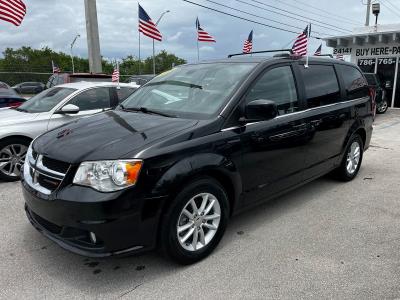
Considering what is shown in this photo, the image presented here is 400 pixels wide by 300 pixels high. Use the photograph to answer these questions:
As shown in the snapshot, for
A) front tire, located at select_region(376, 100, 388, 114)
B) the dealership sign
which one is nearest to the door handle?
front tire, located at select_region(376, 100, 388, 114)

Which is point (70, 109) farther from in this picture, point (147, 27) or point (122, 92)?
point (147, 27)

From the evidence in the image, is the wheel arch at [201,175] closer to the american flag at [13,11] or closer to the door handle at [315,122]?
the door handle at [315,122]

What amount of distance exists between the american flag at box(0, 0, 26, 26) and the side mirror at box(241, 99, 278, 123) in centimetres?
957

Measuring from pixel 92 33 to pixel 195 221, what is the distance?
462 inches

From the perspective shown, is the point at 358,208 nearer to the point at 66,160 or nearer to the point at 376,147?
the point at 66,160

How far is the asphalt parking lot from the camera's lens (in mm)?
2998

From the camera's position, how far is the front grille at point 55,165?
3033mm

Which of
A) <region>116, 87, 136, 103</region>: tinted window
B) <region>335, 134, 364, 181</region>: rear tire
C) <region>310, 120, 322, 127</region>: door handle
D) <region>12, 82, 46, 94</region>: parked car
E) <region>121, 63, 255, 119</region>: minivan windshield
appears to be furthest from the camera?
<region>12, 82, 46, 94</region>: parked car

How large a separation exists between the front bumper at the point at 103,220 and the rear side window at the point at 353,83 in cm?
366

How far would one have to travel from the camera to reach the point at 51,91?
6906 mm

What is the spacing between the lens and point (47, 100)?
6.59 meters

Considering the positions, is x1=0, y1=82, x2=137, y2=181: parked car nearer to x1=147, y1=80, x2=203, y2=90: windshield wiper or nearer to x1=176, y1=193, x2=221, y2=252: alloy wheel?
x1=147, y1=80, x2=203, y2=90: windshield wiper

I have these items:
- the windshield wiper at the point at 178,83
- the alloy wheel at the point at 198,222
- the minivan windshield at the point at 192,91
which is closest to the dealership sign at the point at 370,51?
the minivan windshield at the point at 192,91

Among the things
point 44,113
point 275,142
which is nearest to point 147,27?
point 44,113
